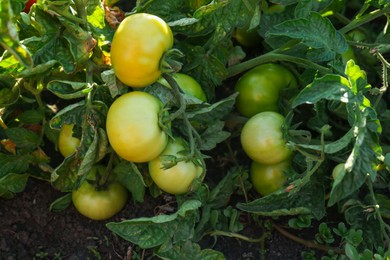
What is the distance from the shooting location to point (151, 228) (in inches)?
57.1

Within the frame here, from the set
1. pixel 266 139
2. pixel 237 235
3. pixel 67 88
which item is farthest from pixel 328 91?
pixel 67 88

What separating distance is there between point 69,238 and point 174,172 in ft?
1.43

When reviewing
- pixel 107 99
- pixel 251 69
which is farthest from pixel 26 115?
pixel 251 69

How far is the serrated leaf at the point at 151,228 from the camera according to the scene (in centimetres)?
141

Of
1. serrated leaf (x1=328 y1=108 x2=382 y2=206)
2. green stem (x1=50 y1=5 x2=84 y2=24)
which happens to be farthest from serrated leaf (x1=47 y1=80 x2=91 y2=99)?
serrated leaf (x1=328 y1=108 x2=382 y2=206)

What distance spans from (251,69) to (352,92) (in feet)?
1.74

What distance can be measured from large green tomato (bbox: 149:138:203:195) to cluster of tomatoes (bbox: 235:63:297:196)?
207 millimetres

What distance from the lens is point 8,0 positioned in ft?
3.78

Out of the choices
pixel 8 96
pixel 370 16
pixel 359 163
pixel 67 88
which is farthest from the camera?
pixel 370 16

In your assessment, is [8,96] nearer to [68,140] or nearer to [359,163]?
[68,140]

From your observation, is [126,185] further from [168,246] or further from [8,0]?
[8,0]

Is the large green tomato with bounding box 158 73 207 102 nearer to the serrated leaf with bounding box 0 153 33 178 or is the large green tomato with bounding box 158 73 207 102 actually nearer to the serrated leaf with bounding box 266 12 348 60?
the serrated leaf with bounding box 266 12 348 60

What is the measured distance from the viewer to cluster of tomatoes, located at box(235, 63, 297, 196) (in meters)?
1.63

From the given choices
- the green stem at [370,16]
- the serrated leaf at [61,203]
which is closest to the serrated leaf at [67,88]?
the serrated leaf at [61,203]
